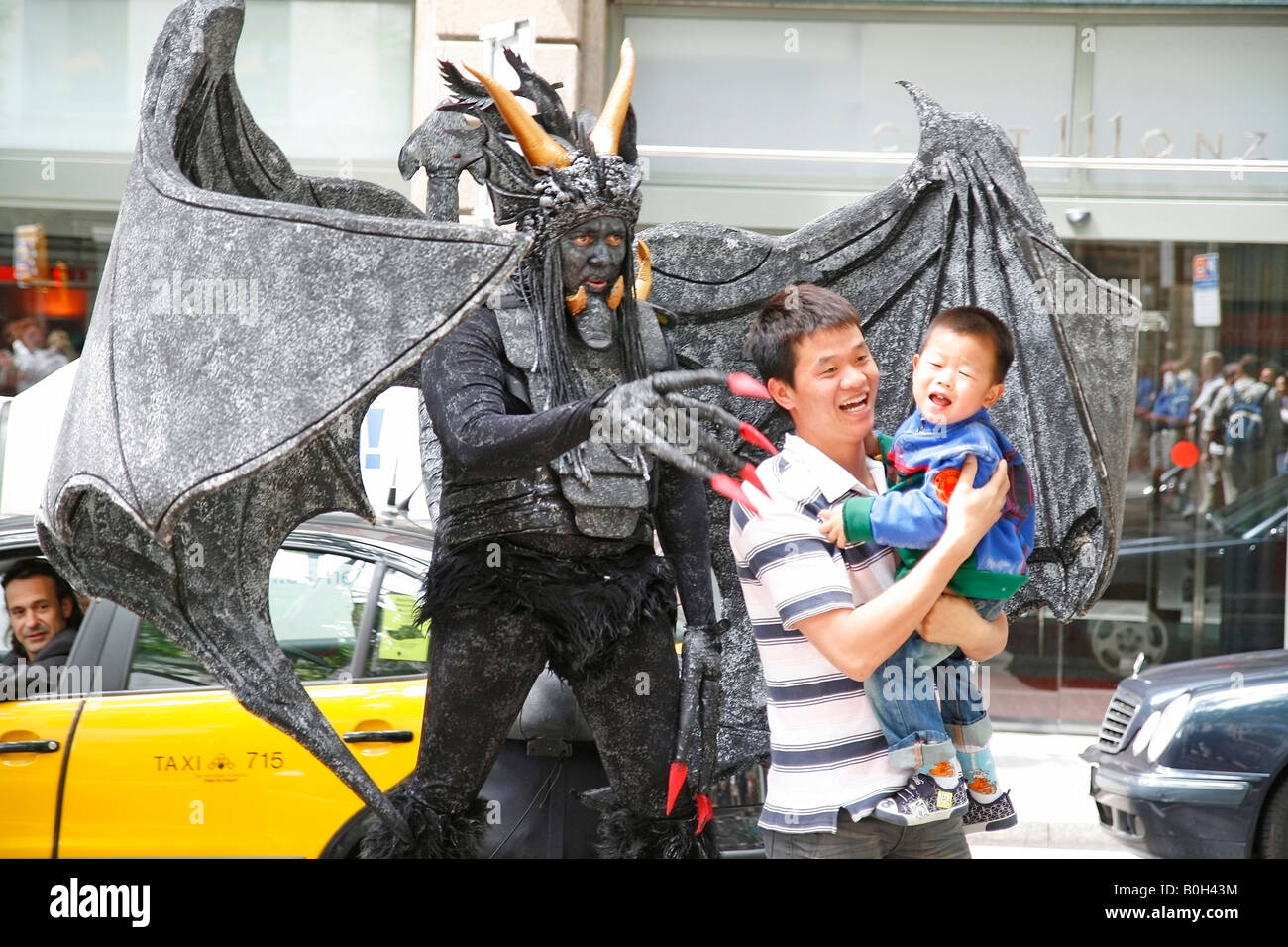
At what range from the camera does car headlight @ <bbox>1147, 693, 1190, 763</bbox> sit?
522cm

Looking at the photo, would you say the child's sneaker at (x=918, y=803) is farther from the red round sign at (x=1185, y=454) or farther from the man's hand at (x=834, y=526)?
the red round sign at (x=1185, y=454)

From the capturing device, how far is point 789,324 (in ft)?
7.66

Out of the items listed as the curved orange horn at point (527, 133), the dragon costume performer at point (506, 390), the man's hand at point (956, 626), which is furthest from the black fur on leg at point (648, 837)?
the curved orange horn at point (527, 133)

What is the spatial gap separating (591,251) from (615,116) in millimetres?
303

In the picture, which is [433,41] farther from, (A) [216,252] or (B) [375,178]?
(A) [216,252]

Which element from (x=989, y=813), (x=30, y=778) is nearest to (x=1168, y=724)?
(x=989, y=813)

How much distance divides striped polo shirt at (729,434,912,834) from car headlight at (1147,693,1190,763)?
3.42 m

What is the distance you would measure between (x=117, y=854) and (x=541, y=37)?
4.92m

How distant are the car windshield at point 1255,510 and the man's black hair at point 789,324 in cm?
652

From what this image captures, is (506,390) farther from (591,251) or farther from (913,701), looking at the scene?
(913,701)

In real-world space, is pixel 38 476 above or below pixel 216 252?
below

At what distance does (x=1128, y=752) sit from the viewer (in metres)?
5.45
